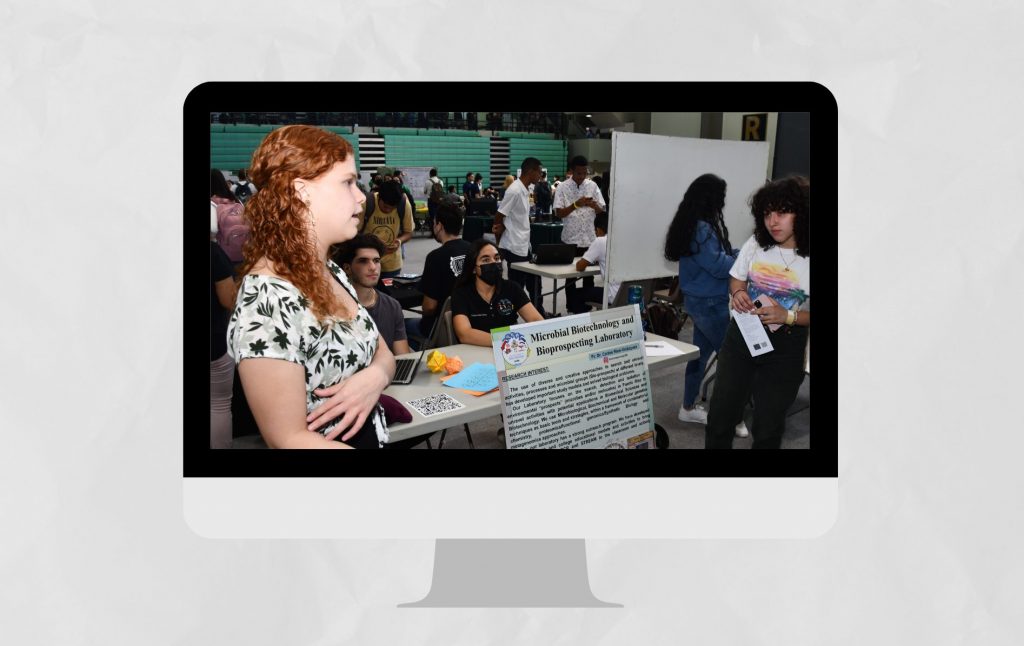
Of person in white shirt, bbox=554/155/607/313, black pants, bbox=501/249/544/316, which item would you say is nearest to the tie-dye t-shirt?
black pants, bbox=501/249/544/316

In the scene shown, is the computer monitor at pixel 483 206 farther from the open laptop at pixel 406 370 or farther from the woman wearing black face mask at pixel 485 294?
the open laptop at pixel 406 370

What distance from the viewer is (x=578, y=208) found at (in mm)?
6090

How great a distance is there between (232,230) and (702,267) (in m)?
1.13

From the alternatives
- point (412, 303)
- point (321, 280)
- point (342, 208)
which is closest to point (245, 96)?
point (342, 208)

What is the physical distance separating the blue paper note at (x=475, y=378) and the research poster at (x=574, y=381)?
0.48 m

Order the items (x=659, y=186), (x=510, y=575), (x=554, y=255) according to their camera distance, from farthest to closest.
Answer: (x=554, y=255) < (x=659, y=186) < (x=510, y=575)

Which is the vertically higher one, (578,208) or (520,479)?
(578,208)

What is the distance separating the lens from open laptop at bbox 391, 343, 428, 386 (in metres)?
2.22

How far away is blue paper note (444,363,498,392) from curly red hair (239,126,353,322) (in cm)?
68

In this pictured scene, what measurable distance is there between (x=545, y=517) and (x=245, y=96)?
1074mm

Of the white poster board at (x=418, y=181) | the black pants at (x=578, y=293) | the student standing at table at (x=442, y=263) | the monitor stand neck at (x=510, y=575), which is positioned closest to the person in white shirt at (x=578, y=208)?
the black pants at (x=578, y=293)

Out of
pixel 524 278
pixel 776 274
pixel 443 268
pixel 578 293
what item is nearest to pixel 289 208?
pixel 776 274

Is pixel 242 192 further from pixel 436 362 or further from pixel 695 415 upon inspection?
pixel 695 415

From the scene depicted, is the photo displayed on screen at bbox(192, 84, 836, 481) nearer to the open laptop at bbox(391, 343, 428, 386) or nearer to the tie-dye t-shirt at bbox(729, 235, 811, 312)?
the tie-dye t-shirt at bbox(729, 235, 811, 312)
